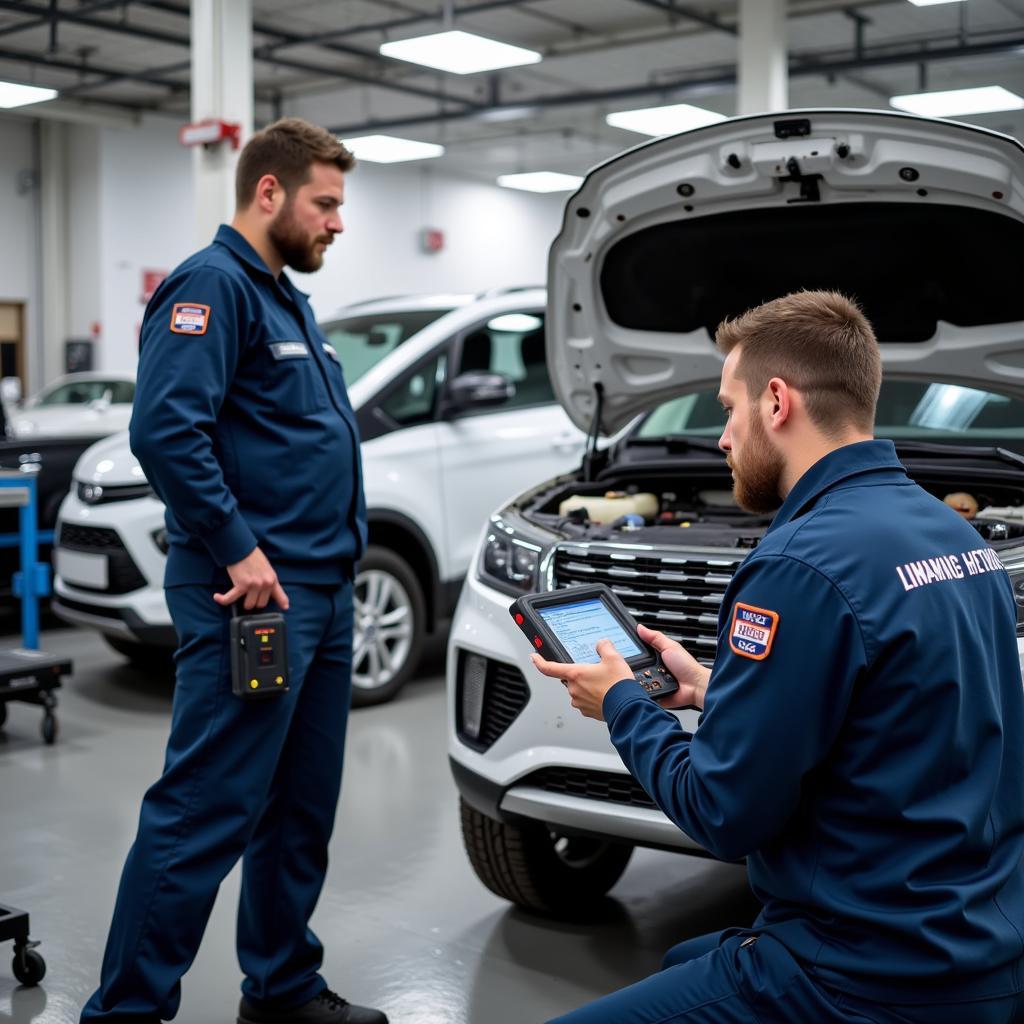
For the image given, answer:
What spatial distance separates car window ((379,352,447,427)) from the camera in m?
5.80

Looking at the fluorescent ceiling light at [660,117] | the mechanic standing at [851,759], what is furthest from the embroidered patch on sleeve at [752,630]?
the fluorescent ceiling light at [660,117]

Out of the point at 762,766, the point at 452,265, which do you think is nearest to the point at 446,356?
the point at 762,766

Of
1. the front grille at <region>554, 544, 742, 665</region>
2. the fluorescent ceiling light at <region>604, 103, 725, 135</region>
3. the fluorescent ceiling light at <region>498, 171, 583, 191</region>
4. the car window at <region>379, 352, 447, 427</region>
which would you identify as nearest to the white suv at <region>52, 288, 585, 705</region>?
the car window at <region>379, 352, 447, 427</region>

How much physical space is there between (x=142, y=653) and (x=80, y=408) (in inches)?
214

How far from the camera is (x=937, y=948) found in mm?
1467

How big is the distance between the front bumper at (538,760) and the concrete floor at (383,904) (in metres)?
0.43

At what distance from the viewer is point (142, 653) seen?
654 cm

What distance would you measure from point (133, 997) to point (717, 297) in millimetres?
2251

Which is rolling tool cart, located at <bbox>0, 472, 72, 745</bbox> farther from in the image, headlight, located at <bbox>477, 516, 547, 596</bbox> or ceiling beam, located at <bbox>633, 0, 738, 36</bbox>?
ceiling beam, located at <bbox>633, 0, 738, 36</bbox>

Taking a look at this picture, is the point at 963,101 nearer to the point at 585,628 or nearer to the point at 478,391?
the point at 478,391

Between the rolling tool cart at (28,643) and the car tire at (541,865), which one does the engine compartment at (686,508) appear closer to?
the car tire at (541,865)

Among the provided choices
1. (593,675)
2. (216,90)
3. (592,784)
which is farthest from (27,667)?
(216,90)

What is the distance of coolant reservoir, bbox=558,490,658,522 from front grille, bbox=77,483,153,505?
266 centimetres

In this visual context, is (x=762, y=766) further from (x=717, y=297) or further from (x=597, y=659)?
(x=717, y=297)
